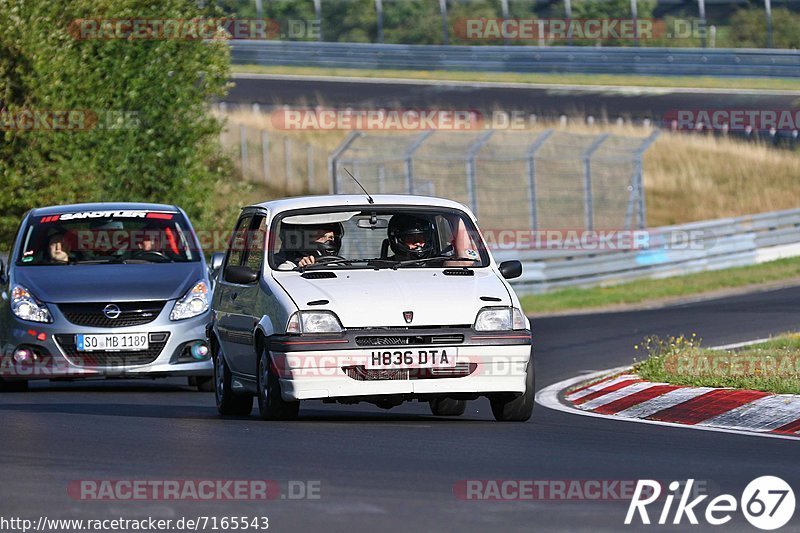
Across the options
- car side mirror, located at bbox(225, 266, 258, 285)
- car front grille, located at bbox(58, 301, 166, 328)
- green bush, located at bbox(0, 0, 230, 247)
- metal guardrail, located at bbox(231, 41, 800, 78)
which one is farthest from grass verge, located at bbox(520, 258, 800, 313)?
metal guardrail, located at bbox(231, 41, 800, 78)

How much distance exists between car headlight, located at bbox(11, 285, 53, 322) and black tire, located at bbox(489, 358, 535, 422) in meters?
4.90

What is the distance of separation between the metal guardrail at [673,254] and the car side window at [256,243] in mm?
15863

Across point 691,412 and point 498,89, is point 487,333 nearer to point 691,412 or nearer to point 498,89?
point 691,412

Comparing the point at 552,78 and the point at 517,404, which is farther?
the point at 552,78

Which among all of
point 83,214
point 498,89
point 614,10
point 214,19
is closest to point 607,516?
point 83,214

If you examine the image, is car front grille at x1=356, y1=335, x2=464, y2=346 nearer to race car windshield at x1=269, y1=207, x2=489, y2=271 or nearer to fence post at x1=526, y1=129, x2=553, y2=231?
race car windshield at x1=269, y1=207, x2=489, y2=271

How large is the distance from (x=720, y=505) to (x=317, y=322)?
12.9 ft

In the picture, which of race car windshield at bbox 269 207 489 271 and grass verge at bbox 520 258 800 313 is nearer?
race car windshield at bbox 269 207 489 271

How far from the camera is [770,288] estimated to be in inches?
1097

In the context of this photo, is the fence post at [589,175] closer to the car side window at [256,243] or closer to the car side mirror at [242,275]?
the car side window at [256,243]

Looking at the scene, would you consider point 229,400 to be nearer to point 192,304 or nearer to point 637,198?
point 192,304

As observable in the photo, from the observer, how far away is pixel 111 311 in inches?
572

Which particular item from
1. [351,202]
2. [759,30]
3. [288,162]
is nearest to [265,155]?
[288,162]

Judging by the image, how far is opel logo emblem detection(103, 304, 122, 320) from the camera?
1454 cm
